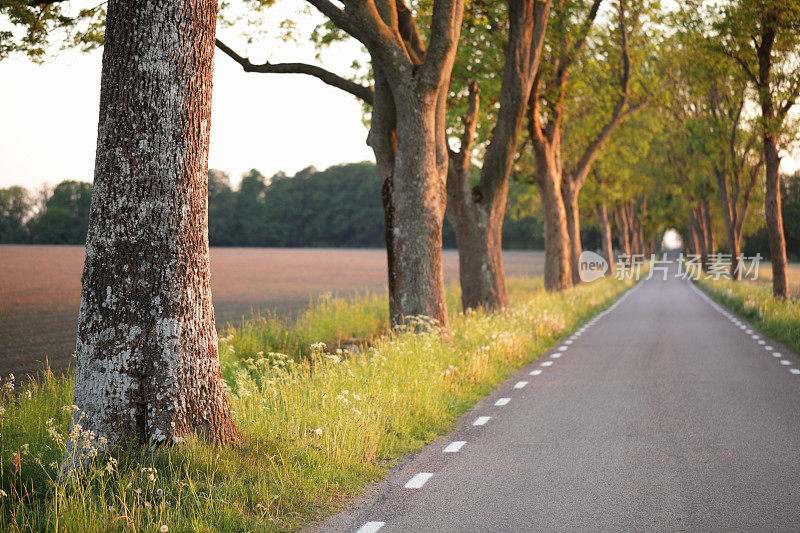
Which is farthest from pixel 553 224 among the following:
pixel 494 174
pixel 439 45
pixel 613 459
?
pixel 613 459

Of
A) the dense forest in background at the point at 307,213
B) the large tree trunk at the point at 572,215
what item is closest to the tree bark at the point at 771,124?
the large tree trunk at the point at 572,215

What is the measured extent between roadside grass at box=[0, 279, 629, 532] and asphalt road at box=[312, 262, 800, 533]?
33 cm

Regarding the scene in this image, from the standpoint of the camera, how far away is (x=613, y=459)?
6949 millimetres

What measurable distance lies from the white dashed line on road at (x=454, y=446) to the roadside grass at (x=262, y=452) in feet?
0.93

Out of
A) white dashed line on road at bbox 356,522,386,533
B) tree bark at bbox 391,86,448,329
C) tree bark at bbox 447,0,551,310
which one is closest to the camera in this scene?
white dashed line on road at bbox 356,522,386,533

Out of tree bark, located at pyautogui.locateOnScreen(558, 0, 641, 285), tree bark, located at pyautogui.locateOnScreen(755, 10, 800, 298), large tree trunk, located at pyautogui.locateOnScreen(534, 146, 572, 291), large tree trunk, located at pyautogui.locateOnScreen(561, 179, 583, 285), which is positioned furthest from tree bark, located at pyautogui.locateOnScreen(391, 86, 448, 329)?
large tree trunk, located at pyautogui.locateOnScreen(561, 179, 583, 285)

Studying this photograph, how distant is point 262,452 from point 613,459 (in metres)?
3.04

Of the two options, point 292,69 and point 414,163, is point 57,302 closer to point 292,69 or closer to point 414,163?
point 292,69

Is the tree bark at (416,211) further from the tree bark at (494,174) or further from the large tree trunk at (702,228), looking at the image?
the large tree trunk at (702,228)

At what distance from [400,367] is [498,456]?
8.87ft

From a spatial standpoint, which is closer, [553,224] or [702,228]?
[553,224]

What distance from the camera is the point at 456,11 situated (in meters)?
13.3

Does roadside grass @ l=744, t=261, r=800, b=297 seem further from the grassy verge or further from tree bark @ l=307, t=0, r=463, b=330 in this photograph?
tree bark @ l=307, t=0, r=463, b=330

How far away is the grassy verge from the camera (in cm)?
1708
